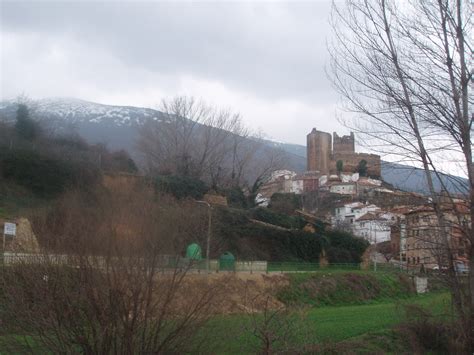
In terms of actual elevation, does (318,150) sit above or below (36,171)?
above

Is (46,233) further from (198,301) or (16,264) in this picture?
(198,301)

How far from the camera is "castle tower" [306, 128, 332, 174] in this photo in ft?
451

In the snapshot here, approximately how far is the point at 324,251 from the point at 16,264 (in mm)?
49805

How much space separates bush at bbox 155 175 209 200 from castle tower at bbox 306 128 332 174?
263 ft

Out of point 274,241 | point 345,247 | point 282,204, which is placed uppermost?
point 282,204

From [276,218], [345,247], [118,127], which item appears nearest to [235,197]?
[276,218]

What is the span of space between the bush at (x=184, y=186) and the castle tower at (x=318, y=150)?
80.2 m

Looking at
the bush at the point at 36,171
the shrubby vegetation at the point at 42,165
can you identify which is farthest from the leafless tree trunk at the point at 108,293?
the bush at the point at 36,171

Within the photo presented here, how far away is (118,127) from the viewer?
14525 centimetres

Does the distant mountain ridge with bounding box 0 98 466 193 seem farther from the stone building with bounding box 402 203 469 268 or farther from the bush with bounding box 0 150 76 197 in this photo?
the bush with bounding box 0 150 76 197

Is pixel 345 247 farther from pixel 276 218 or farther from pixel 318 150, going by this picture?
pixel 318 150

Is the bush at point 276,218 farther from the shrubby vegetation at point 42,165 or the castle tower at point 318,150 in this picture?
the castle tower at point 318,150

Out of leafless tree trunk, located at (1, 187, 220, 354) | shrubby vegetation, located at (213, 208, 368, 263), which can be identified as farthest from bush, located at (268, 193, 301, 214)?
leafless tree trunk, located at (1, 187, 220, 354)

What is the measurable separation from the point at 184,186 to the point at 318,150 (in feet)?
287
